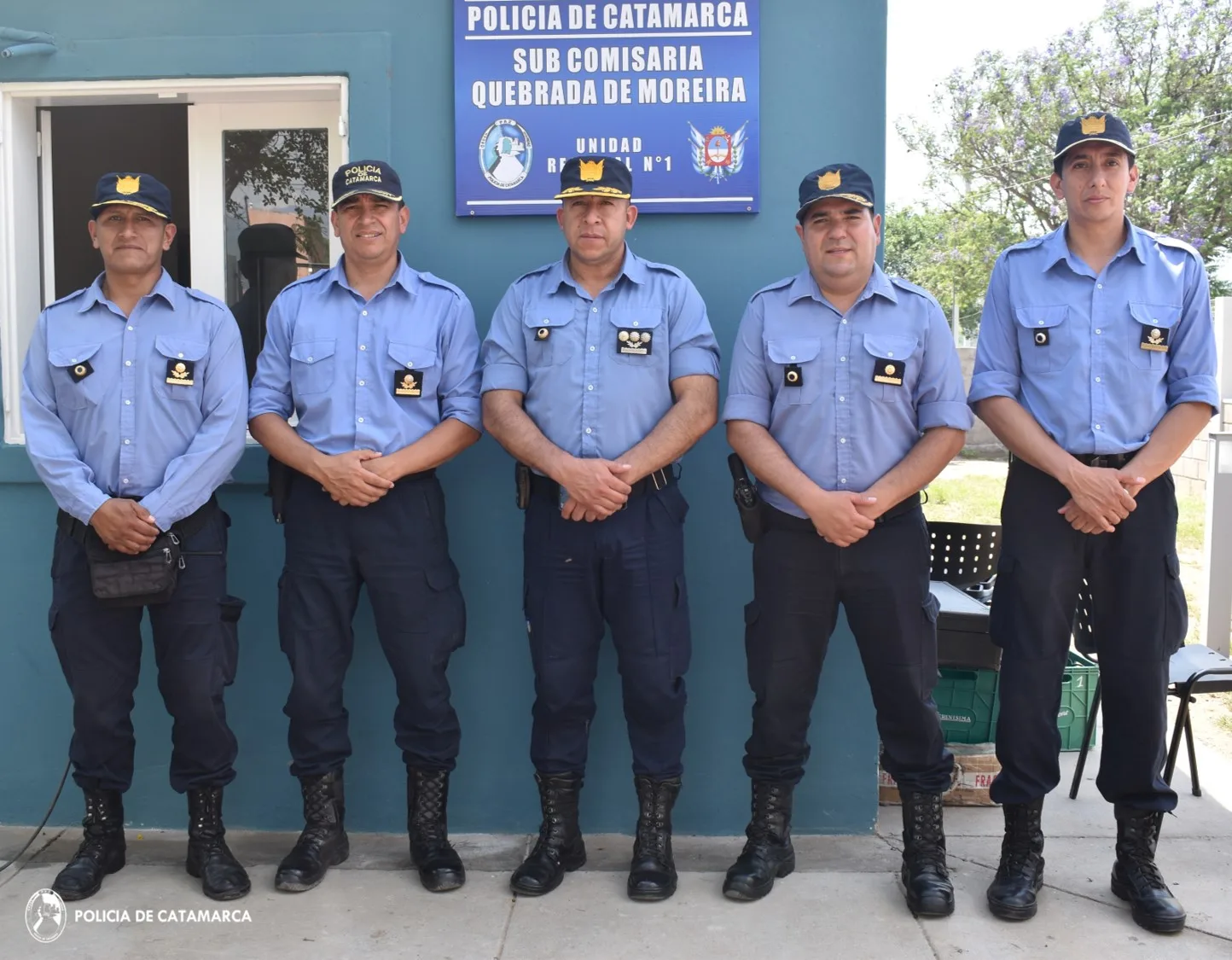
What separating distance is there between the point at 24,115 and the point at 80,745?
225 centimetres

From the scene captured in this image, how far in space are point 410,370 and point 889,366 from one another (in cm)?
144

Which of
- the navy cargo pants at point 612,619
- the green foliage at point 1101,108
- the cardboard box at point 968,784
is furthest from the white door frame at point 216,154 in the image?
the green foliage at point 1101,108

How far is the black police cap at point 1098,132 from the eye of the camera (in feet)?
10.5

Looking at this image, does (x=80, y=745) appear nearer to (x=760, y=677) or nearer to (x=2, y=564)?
(x=2, y=564)

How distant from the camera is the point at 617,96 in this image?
3.81 meters

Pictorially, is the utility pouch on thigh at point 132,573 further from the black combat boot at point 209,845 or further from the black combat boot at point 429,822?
the black combat boot at point 429,822

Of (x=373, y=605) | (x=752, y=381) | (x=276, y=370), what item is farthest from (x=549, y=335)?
(x=373, y=605)

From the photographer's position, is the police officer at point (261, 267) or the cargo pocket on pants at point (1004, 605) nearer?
the cargo pocket on pants at point (1004, 605)

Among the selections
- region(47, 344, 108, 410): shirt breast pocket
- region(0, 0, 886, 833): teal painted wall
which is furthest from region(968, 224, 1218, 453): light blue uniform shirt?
region(47, 344, 108, 410): shirt breast pocket

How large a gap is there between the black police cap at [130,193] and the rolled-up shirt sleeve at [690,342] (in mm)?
1599

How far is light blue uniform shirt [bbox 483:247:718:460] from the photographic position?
3.41m

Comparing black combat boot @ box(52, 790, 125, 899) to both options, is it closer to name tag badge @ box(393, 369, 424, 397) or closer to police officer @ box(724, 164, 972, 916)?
name tag badge @ box(393, 369, 424, 397)

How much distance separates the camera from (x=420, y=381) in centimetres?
350

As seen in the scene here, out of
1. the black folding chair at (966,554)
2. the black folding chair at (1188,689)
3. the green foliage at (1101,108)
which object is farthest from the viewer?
the green foliage at (1101,108)
